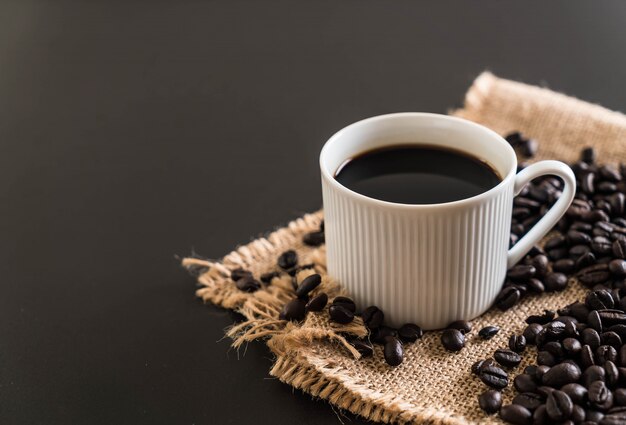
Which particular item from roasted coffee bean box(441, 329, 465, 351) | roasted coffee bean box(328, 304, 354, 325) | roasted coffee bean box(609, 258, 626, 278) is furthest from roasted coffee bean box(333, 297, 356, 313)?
roasted coffee bean box(609, 258, 626, 278)

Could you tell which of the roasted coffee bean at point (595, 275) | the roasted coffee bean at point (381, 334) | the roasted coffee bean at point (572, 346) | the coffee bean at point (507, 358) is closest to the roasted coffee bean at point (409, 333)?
the roasted coffee bean at point (381, 334)

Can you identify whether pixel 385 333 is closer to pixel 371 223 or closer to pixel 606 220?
pixel 371 223

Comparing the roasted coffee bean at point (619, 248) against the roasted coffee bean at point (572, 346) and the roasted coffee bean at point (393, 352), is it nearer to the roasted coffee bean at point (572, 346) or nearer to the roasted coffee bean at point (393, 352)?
the roasted coffee bean at point (572, 346)

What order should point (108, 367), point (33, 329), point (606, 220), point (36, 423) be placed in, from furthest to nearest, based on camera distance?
point (606, 220), point (33, 329), point (108, 367), point (36, 423)

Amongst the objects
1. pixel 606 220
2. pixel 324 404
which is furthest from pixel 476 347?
pixel 606 220

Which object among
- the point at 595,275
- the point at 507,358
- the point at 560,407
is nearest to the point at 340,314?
the point at 507,358

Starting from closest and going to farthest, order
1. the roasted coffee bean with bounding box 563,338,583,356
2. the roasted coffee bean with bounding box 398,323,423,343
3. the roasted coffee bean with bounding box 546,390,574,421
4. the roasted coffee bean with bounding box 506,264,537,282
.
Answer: the roasted coffee bean with bounding box 546,390,574,421, the roasted coffee bean with bounding box 563,338,583,356, the roasted coffee bean with bounding box 398,323,423,343, the roasted coffee bean with bounding box 506,264,537,282

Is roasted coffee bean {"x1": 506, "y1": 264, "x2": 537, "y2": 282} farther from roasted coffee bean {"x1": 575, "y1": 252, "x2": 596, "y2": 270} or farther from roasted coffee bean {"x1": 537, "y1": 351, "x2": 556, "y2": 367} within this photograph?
roasted coffee bean {"x1": 537, "y1": 351, "x2": 556, "y2": 367}
